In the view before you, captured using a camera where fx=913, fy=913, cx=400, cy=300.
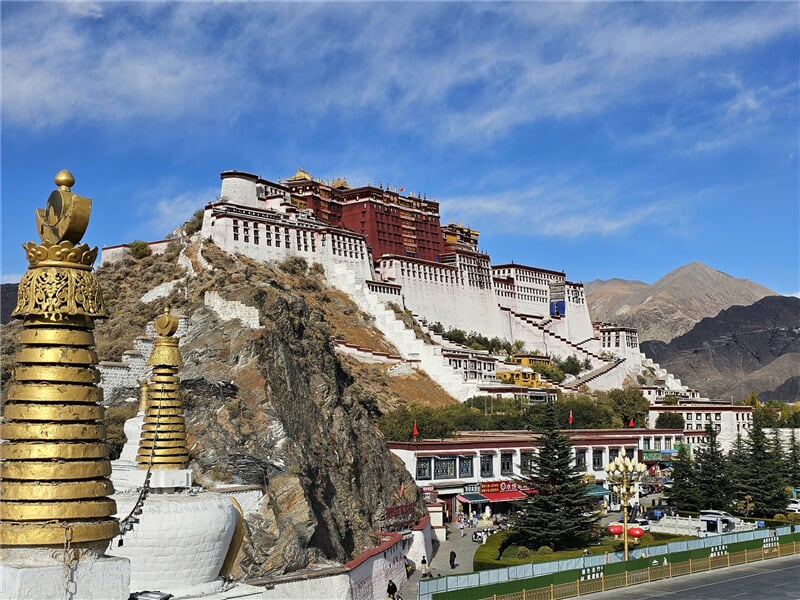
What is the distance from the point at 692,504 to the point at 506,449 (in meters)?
12.2

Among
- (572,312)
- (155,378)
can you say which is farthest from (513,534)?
(572,312)

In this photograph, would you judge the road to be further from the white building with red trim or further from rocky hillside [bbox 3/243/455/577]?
the white building with red trim

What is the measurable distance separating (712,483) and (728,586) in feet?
60.1

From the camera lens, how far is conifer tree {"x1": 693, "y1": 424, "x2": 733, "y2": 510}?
4575 centimetres

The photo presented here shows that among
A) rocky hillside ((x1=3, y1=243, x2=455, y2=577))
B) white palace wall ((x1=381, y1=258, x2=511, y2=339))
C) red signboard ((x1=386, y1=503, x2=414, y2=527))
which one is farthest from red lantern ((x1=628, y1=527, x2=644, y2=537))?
white palace wall ((x1=381, y1=258, x2=511, y2=339))

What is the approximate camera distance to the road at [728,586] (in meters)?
26.7

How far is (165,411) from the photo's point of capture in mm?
18016

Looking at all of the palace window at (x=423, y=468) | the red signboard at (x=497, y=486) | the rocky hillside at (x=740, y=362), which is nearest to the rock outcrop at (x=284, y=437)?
the palace window at (x=423, y=468)

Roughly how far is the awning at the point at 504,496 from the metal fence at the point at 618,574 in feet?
61.0

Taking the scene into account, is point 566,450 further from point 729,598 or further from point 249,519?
point 249,519

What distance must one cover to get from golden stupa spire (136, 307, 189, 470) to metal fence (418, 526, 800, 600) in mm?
8688

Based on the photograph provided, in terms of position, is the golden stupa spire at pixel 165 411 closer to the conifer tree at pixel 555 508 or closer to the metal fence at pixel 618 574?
the metal fence at pixel 618 574

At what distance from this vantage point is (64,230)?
33.1 ft

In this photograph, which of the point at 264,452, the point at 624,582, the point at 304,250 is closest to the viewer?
the point at 624,582
